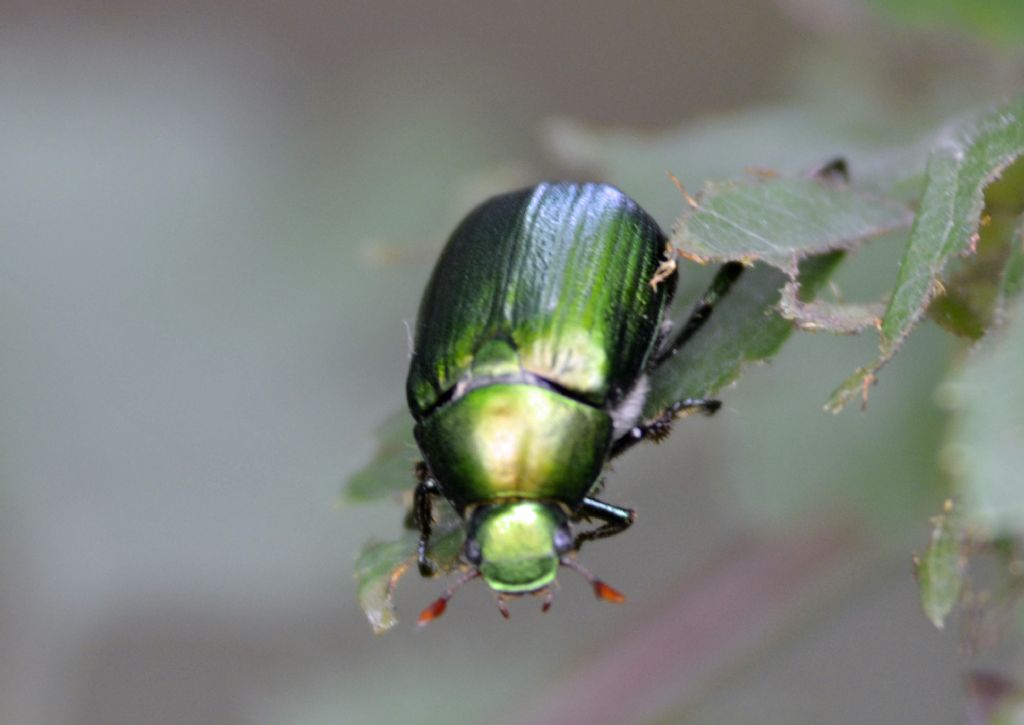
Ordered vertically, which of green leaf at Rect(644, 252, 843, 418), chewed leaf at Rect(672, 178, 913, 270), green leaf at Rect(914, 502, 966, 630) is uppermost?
chewed leaf at Rect(672, 178, 913, 270)

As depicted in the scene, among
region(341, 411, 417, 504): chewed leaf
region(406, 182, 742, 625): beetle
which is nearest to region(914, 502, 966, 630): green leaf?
region(406, 182, 742, 625): beetle

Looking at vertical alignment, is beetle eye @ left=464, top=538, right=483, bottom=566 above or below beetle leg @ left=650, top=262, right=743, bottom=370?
below

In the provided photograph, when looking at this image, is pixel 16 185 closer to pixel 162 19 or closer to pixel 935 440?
pixel 162 19

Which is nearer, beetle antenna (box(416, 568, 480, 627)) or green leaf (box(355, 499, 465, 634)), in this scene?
green leaf (box(355, 499, 465, 634))

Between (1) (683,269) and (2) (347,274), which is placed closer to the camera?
(1) (683,269)

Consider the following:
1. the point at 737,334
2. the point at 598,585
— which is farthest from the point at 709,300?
the point at 598,585

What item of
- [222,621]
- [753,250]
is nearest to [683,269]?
[753,250]

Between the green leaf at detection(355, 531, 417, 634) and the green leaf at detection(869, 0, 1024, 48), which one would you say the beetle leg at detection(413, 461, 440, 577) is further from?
the green leaf at detection(869, 0, 1024, 48)

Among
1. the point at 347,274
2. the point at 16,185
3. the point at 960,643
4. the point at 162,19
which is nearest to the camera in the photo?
the point at 960,643
